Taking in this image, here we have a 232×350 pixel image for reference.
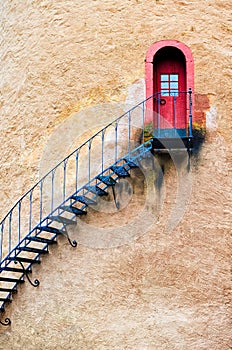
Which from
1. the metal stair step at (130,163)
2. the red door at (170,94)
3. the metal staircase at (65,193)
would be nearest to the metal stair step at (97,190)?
the metal staircase at (65,193)

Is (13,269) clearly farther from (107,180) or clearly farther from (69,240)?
(107,180)

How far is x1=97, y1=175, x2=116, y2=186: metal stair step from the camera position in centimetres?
1341

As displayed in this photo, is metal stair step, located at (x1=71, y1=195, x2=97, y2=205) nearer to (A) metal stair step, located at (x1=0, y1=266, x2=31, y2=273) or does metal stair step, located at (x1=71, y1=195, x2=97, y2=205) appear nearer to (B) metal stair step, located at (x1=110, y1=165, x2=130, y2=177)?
(B) metal stair step, located at (x1=110, y1=165, x2=130, y2=177)

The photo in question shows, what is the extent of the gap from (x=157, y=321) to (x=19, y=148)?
13.5ft

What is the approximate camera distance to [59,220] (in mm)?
13609

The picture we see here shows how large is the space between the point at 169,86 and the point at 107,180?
7.14ft

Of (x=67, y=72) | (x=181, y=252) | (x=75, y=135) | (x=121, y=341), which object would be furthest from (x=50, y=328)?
(x=67, y=72)

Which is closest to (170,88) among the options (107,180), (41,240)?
(107,180)

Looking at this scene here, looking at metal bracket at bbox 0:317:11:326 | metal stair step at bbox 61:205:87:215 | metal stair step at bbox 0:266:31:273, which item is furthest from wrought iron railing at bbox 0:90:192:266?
metal bracket at bbox 0:317:11:326

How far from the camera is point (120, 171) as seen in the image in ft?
44.8

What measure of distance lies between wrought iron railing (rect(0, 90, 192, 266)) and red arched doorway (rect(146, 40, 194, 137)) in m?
0.16

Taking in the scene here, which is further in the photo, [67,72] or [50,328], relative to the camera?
[67,72]

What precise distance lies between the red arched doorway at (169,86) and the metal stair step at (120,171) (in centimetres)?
87

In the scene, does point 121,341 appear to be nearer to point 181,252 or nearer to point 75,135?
point 181,252
